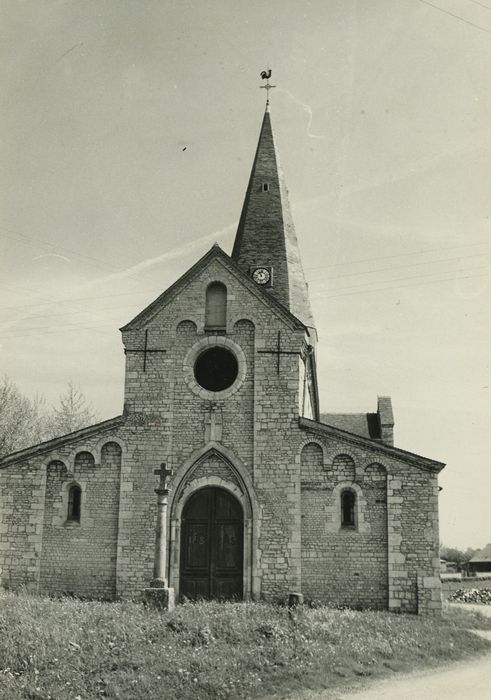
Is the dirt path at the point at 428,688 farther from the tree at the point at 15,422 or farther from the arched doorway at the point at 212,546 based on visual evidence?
the tree at the point at 15,422

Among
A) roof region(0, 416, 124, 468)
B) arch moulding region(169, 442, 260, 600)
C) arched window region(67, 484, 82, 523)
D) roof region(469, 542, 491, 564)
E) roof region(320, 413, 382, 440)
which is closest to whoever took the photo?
arch moulding region(169, 442, 260, 600)

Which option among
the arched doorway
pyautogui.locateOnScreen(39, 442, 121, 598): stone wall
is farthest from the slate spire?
pyautogui.locateOnScreen(39, 442, 121, 598): stone wall

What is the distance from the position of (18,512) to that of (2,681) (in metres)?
8.61

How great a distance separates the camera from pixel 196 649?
37.2 ft

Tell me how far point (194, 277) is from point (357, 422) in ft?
49.5

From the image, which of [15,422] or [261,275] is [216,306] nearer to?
[261,275]

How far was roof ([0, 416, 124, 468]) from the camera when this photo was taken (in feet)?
60.5

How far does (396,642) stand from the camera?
13.3 meters

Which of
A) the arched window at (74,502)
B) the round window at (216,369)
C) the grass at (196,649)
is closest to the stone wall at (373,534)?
the grass at (196,649)

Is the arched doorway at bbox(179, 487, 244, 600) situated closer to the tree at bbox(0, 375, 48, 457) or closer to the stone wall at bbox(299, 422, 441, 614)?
the stone wall at bbox(299, 422, 441, 614)

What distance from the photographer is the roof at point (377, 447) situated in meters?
17.4

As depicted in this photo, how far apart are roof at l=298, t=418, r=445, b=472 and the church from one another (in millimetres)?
48

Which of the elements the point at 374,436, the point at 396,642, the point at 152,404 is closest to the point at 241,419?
the point at 152,404

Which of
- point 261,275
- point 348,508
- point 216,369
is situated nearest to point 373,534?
point 348,508
